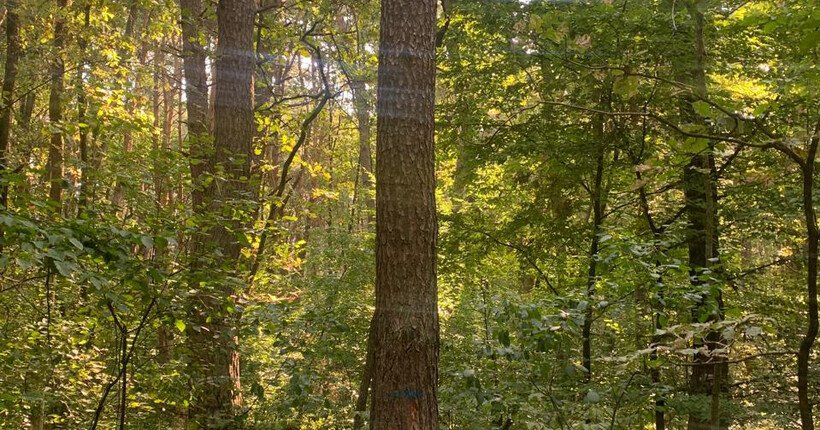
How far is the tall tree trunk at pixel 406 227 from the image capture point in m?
3.49

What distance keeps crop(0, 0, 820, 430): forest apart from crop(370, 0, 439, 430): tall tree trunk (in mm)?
19

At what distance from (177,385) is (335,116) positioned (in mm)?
15873

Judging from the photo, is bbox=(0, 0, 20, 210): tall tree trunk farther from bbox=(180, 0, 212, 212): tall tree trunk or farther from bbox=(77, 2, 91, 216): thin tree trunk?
bbox=(180, 0, 212, 212): tall tree trunk

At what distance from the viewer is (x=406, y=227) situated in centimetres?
365

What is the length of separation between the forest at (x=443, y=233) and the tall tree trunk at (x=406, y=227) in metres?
0.02

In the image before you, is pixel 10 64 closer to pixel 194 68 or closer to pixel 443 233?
pixel 194 68

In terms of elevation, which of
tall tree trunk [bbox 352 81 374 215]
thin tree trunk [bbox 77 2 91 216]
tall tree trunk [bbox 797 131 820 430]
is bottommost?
tall tree trunk [bbox 797 131 820 430]

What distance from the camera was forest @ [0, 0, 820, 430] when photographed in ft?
11.5

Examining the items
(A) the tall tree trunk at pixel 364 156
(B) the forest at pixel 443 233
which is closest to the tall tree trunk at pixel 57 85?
(B) the forest at pixel 443 233

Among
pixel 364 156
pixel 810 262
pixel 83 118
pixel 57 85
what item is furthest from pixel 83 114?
pixel 364 156

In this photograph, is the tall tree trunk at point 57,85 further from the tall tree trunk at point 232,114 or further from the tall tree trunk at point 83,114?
the tall tree trunk at point 232,114

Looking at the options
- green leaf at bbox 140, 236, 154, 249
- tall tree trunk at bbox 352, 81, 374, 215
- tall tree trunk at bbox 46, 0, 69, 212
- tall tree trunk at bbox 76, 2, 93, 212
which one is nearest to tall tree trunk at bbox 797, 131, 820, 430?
green leaf at bbox 140, 236, 154, 249

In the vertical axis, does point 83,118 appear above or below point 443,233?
above

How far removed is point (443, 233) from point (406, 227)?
197 inches
